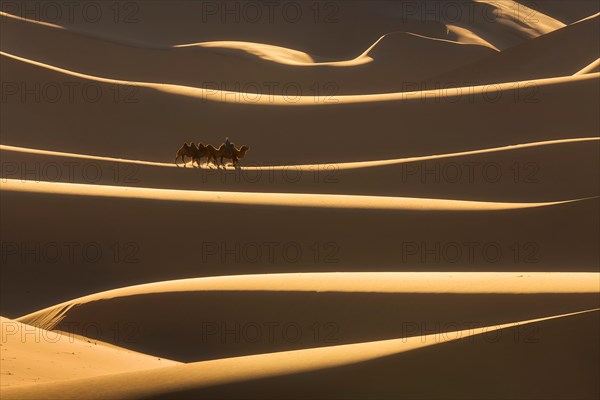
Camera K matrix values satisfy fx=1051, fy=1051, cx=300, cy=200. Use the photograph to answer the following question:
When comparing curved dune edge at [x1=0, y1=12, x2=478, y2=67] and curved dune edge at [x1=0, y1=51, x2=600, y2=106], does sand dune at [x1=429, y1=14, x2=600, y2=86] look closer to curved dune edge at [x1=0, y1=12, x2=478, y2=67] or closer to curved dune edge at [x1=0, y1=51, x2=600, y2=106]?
curved dune edge at [x1=0, y1=51, x2=600, y2=106]

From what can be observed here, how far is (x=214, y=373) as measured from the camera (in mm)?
6820

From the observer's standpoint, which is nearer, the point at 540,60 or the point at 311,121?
the point at 311,121

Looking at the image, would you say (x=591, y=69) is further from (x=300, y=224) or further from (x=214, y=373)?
(x=214, y=373)

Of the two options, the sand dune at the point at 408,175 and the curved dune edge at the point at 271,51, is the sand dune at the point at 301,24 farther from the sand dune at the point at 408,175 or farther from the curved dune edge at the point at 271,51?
the sand dune at the point at 408,175

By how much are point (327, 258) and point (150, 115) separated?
39.4 ft

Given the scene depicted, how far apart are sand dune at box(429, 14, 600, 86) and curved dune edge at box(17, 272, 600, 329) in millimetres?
Result: 18213

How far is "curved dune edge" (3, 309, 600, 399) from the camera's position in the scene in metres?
6.51

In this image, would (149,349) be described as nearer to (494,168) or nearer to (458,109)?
(494,168)

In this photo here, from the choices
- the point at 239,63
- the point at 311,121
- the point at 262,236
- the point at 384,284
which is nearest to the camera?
the point at 384,284

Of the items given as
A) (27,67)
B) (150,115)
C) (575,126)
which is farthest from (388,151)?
(27,67)

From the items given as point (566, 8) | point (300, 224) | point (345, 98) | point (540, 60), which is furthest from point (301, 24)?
point (300, 224)

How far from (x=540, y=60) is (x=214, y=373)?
2460cm

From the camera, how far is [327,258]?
46.4ft

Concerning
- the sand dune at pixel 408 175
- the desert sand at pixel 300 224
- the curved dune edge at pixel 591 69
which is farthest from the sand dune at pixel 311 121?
the sand dune at pixel 408 175
